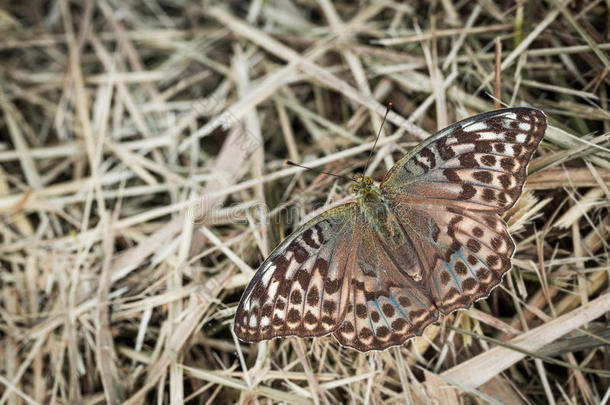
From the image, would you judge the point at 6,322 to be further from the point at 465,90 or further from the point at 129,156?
the point at 465,90

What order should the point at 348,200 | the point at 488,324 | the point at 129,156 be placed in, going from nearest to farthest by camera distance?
the point at 488,324 < the point at 348,200 < the point at 129,156

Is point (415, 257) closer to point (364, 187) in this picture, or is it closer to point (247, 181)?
point (364, 187)

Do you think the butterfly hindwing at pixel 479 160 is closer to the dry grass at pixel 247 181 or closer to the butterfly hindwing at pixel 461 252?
the butterfly hindwing at pixel 461 252

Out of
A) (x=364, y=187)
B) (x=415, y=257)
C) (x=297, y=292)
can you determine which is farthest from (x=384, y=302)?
(x=364, y=187)

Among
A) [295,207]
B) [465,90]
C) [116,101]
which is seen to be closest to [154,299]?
[295,207]

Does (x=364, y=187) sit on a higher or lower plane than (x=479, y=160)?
lower

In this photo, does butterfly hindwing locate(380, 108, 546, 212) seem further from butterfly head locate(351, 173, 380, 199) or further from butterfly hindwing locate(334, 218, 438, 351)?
butterfly hindwing locate(334, 218, 438, 351)

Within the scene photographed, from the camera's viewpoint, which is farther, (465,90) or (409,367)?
(465,90)
